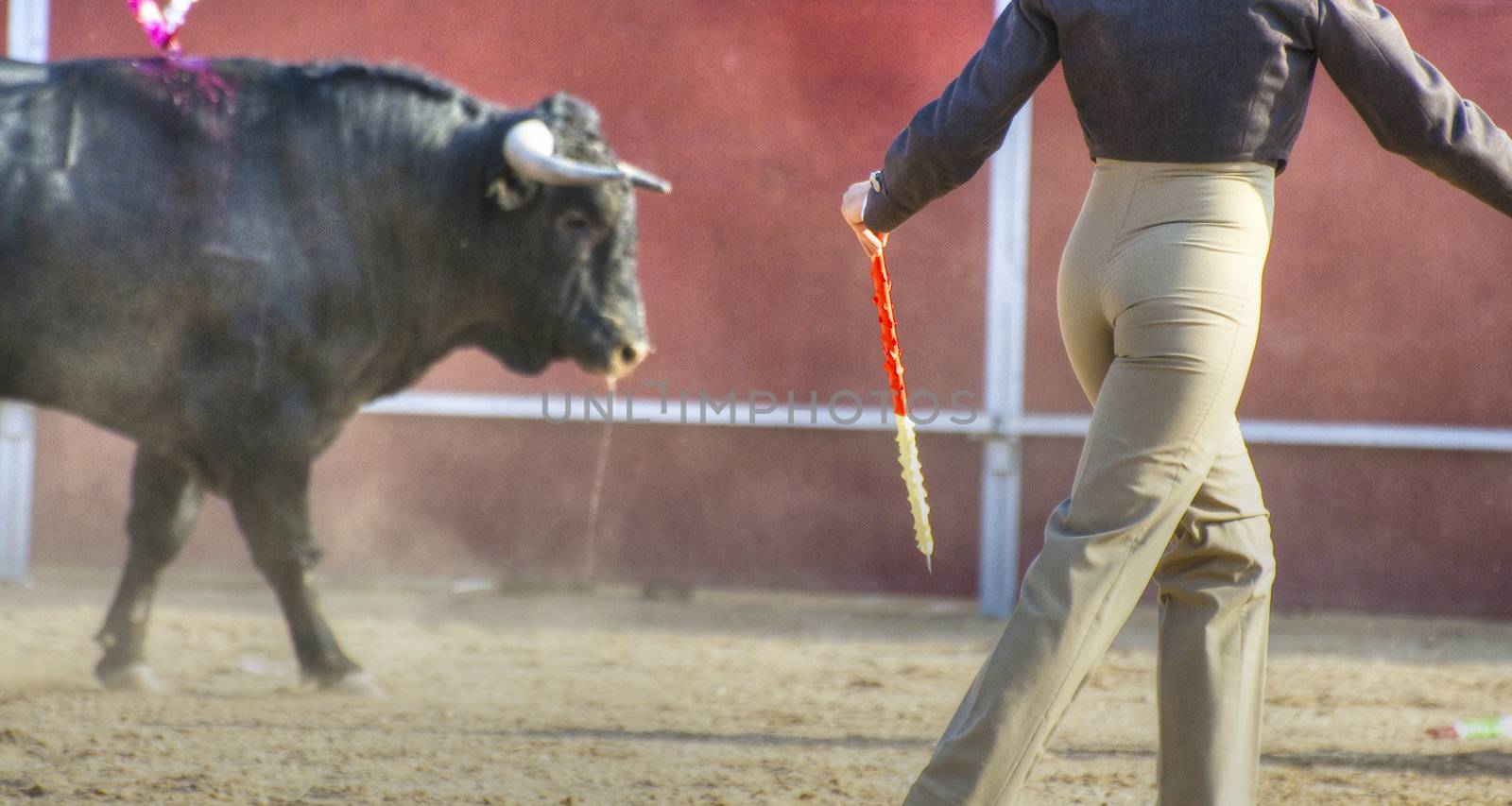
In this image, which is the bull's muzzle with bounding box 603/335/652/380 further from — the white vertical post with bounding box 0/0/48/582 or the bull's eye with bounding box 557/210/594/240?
the white vertical post with bounding box 0/0/48/582

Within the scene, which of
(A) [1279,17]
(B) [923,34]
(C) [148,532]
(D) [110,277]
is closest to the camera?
(A) [1279,17]

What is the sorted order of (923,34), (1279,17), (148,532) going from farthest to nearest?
(923,34) < (148,532) < (1279,17)

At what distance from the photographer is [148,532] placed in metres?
4.55

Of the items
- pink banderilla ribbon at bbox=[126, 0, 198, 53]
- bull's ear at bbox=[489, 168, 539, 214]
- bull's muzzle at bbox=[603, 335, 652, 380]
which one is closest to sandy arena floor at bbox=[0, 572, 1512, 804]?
bull's muzzle at bbox=[603, 335, 652, 380]

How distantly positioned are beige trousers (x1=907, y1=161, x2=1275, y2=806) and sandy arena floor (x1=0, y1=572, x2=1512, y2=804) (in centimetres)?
98

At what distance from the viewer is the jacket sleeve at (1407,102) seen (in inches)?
89.4

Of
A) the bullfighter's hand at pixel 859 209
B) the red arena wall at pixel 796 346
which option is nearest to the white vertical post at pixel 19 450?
the red arena wall at pixel 796 346

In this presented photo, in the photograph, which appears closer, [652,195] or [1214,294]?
[1214,294]

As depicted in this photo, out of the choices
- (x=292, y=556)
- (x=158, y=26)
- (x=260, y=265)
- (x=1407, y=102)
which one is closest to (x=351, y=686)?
(x=292, y=556)

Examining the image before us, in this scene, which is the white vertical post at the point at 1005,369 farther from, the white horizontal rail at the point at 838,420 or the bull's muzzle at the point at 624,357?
the bull's muzzle at the point at 624,357

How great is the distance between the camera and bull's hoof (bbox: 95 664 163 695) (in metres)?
4.35

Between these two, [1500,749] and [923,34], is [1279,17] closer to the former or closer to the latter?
[1500,749]

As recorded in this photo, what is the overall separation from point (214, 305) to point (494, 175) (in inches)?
34.2

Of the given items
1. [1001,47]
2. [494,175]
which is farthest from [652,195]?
[1001,47]
